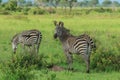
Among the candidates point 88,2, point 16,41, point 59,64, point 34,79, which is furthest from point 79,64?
point 88,2

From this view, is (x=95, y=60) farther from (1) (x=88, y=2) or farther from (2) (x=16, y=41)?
(1) (x=88, y=2)

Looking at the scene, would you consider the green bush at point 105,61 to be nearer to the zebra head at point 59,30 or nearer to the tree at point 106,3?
the zebra head at point 59,30

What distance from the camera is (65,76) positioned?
1156cm

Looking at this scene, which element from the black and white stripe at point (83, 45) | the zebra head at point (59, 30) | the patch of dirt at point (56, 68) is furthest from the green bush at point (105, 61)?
the zebra head at point (59, 30)

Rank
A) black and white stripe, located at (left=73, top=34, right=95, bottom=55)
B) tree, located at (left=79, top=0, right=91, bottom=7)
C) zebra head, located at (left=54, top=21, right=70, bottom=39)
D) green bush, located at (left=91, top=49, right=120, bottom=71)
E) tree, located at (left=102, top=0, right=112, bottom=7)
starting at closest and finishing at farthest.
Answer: black and white stripe, located at (left=73, top=34, right=95, bottom=55), green bush, located at (left=91, top=49, right=120, bottom=71), zebra head, located at (left=54, top=21, right=70, bottom=39), tree, located at (left=79, top=0, right=91, bottom=7), tree, located at (left=102, top=0, right=112, bottom=7)

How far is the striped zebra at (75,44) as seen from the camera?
42.1 ft

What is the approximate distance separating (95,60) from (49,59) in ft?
7.45

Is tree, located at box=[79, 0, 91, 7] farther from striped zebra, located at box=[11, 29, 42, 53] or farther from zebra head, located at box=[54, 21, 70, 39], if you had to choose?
zebra head, located at box=[54, 21, 70, 39]

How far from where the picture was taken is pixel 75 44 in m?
13.0

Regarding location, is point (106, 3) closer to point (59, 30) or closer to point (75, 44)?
point (59, 30)

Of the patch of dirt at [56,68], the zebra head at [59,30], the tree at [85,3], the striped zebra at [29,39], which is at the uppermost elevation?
the zebra head at [59,30]

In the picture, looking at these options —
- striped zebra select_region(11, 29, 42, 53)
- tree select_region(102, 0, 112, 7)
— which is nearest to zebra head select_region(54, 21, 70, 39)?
striped zebra select_region(11, 29, 42, 53)

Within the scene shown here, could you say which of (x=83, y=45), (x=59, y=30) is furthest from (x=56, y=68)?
(x=59, y=30)

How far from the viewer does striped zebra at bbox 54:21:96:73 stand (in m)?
12.8
